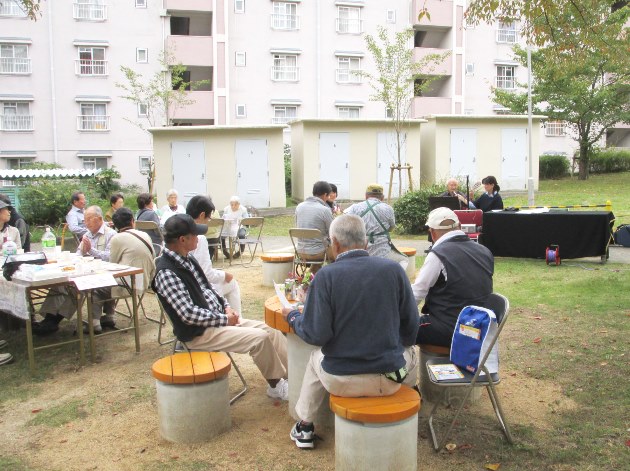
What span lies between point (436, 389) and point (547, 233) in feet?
20.3

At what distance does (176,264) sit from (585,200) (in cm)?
1730

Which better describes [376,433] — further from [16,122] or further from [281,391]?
[16,122]

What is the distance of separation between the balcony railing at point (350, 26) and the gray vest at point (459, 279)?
27.2m

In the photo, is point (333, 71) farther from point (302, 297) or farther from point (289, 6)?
point (302, 297)

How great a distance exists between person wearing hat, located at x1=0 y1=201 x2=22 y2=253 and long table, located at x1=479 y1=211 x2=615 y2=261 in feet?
23.5

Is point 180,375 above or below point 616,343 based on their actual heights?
above

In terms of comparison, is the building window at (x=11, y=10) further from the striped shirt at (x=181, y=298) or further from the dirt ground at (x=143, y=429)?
the striped shirt at (x=181, y=298)

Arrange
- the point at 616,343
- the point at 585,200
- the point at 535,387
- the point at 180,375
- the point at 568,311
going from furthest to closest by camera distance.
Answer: the point at 585,200 → the point at 568,311 → the point at 616,343 → the point at 535,387 → the point at 180,375

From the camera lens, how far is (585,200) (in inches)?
717

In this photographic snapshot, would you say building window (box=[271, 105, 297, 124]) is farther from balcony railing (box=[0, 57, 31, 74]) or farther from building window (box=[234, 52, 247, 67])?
balcony railing (box=[0, 57, 31, 74])

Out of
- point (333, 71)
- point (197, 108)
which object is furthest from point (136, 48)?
point (333, 71)

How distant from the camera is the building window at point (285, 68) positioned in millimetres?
28266

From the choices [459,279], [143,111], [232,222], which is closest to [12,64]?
[143,111]

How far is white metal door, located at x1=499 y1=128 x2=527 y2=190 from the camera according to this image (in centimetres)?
2070
